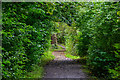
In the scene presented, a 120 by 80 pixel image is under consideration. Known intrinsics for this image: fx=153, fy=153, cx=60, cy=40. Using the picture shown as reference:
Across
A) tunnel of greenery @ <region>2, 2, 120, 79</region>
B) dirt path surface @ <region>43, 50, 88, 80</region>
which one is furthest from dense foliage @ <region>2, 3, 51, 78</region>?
dirt path surface @ <region>43, 50, 88, 80</region>

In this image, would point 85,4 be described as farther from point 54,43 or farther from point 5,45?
point 54,43

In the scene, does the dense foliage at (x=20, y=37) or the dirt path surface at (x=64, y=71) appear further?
the dirt path surface at (x=64, y=71)

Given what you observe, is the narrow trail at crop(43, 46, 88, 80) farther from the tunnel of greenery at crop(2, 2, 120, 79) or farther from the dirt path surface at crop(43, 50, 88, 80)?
the tunnel of greenery at crop(2, 2, 120, 79)

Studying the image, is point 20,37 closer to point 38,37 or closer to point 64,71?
point 38,37

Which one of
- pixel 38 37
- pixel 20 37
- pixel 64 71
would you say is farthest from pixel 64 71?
pixel 20 37

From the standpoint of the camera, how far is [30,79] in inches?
246

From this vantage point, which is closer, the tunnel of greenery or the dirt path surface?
the tunnel of greenery

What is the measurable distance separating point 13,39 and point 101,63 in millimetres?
4569

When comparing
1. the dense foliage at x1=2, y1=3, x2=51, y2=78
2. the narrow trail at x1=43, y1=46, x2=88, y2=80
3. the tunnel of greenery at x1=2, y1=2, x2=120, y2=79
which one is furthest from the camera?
the narrow trail at x1=43, y1=46, x2=88, y2=80

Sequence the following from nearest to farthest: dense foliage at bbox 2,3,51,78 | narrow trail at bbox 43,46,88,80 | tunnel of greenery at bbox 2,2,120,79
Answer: dense foliage at bbox 2,3,51,78 → tunnel of greenery at bbox 2,2,120,79 → narrow trail at bbox 43,46,88,80

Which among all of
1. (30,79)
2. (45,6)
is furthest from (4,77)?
(45,6)

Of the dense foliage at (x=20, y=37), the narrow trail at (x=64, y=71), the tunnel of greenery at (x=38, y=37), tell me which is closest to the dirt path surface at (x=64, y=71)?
the narrow trail at (x=64, y=71)

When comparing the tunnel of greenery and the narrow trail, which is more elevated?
the tunnel of greenery

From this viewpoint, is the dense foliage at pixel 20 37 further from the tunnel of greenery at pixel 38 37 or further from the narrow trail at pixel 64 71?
the narrow trail at pixel 64 71
